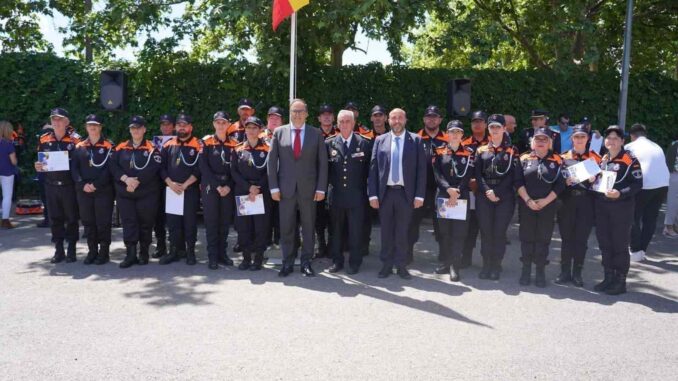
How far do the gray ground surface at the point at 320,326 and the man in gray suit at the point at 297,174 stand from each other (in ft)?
1.51

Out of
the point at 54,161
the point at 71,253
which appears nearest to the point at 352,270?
the point at 71,253

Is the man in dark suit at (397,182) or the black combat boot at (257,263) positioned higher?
the man in dark suit at (397,182)

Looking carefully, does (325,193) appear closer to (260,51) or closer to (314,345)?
(314,345)

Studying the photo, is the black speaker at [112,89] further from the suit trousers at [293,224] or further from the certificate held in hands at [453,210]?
the certificate held in hands at [453,210]

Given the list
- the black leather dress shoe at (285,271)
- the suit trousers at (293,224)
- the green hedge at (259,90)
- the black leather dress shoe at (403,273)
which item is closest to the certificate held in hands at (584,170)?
the black leather dress shoe at (403,273)

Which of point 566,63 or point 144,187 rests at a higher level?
point 566,63

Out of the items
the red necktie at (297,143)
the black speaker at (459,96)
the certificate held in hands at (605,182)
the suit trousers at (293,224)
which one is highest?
the black speaker at (459,96)

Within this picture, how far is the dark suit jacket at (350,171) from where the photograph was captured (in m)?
7.36

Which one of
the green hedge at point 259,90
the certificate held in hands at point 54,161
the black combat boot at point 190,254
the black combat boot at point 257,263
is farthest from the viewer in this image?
the green hedge at point 259,90

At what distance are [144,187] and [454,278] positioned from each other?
4.08m

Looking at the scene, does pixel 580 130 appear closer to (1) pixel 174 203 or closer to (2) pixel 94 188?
(1) pixel 174 203

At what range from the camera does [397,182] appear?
7.10m

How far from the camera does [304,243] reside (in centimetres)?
728

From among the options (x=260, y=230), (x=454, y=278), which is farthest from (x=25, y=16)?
(x=454, y=278)
